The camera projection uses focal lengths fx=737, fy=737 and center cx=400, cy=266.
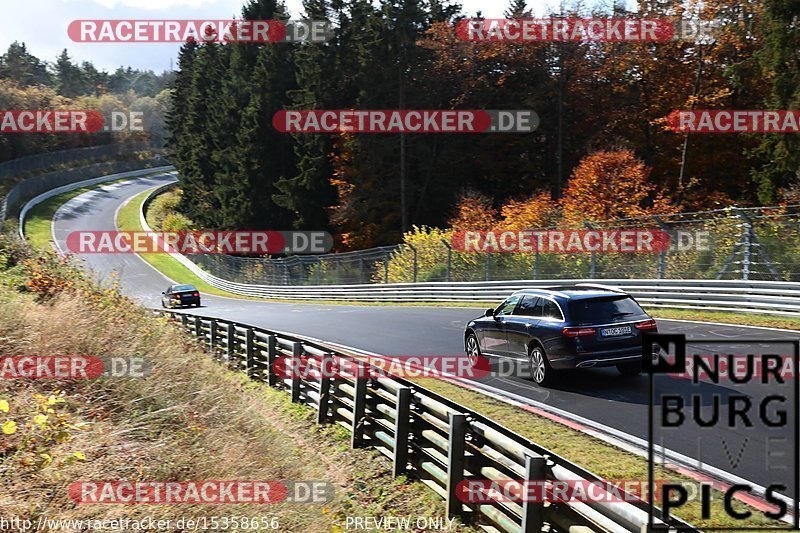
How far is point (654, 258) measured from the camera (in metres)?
20.9

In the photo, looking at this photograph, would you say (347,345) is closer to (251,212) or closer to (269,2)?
(251,212)

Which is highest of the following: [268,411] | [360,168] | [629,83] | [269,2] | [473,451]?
[269,2]

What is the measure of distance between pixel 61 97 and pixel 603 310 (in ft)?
391

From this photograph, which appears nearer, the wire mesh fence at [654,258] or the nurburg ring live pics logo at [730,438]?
the nurburg ring live pics logo at [730,438]

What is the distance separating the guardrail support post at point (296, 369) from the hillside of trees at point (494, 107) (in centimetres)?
2309

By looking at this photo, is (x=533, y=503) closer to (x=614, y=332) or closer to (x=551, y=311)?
(x=614, y=332)

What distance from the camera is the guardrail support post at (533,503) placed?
608cm

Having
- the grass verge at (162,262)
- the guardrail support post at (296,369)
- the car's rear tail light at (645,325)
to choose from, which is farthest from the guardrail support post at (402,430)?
the grass verge at (162,262)

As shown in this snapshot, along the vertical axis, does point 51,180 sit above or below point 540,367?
above

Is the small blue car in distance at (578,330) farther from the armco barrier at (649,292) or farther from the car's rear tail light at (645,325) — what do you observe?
the armco barrier at (649,292)

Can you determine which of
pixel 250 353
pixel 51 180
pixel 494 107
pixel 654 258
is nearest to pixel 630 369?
pixel 250 353


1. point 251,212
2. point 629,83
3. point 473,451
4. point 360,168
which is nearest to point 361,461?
point 473,451

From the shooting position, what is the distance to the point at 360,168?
51000 millimetres

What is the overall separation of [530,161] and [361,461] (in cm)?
4112
